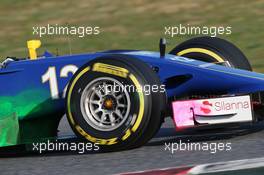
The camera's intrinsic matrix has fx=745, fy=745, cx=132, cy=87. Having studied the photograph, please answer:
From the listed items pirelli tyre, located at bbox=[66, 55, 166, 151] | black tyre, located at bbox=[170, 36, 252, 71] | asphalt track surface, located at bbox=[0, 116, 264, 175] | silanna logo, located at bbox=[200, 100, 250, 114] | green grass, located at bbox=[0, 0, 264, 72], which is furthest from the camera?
green grass, located at bbox=[0, 0, 264, 72]

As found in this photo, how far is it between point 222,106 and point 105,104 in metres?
1.00

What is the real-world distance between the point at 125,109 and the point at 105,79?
12.3 inches

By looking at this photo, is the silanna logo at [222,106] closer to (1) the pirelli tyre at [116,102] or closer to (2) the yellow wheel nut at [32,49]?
(1) the pirelli tyre at [116,102]

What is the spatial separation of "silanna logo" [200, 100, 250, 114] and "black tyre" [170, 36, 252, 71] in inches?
40.7

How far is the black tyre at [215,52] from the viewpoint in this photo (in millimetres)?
7457

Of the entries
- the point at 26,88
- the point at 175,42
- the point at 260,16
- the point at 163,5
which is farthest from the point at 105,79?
the point at 163,5

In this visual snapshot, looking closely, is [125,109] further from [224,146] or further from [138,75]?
[224,146]

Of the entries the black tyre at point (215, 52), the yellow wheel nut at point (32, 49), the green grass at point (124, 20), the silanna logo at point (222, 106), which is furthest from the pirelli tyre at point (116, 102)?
the green grass at point (124, 20)

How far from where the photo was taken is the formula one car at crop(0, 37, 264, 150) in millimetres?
6242

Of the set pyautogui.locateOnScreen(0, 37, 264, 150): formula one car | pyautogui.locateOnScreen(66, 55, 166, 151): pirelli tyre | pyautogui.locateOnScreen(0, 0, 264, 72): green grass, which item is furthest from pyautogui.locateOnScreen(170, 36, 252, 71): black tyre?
pyautogui.locateOnScreen(0, 0, 264, 72): green grass

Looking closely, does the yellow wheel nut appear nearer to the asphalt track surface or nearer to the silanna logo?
the asphalt track surface

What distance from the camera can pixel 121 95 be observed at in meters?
6.33

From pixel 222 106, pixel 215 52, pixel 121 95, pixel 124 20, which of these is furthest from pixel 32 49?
pixel 124 20

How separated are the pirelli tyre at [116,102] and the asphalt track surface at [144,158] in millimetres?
176
